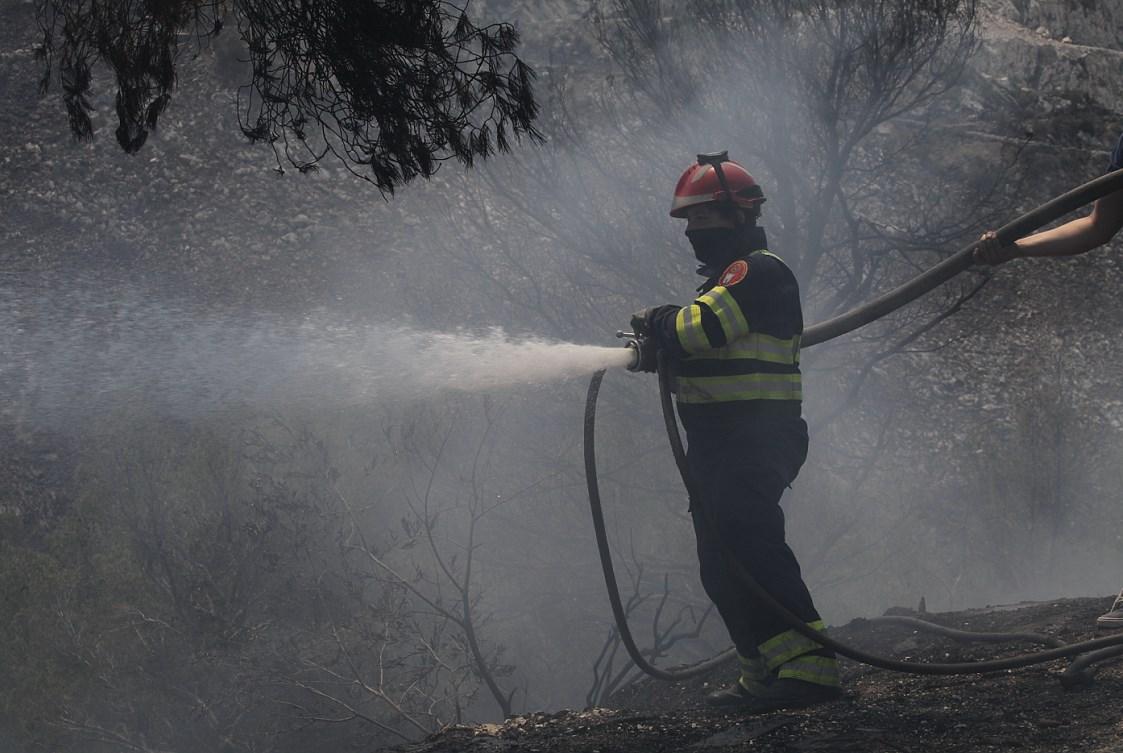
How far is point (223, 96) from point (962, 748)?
14.3 m

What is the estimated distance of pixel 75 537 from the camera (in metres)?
8.70

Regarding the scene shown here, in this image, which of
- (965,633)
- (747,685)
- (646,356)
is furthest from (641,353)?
(965,633)

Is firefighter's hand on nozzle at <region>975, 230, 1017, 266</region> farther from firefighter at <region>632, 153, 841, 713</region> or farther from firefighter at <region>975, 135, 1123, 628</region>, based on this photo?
firefighter at <region>632, 153, 841, 713</region>

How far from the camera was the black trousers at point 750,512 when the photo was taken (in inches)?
152

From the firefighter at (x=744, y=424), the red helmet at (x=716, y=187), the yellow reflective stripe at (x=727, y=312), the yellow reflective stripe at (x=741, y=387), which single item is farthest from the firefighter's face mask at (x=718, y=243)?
the yellow reflective stripe at (x=741, y=387)

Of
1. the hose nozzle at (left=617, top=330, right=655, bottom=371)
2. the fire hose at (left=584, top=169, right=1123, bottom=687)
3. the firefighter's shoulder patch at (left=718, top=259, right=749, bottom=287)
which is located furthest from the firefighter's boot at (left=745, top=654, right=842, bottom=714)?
the firefighter's shoulder patch at (left=718, top=259, right=749, bottom=287)

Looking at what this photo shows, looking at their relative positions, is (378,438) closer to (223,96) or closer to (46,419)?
(46,419)

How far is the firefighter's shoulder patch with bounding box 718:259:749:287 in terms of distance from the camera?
3.87 m

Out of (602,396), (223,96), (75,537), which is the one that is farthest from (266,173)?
(75,537)

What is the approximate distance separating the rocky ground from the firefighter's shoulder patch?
1505mm

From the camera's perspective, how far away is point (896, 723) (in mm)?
3312

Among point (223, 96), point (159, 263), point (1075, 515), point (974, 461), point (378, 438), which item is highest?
point (223, 96)

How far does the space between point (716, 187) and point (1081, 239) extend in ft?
4.23

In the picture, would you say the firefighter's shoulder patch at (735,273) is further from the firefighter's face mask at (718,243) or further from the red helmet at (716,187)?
the red helmet at (716,187)
